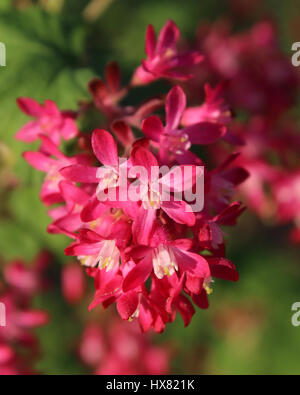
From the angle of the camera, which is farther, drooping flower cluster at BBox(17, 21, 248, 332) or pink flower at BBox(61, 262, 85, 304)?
pink flower at BBox(61, 262, 85, 304)

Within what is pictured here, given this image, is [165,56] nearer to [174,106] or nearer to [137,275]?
[174,106]

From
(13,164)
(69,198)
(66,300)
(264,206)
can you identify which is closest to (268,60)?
(264,206)

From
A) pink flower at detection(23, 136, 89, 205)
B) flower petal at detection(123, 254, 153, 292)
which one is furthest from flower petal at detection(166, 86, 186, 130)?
flower petal at detection(123, 254, 153, 292)

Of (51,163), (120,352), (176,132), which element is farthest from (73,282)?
(176,132)

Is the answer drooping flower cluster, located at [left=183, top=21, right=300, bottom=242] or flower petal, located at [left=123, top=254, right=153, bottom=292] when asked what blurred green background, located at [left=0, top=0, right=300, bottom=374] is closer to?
drooping flower cluster, located at [left=183, top=21, right=300, bottom=242]

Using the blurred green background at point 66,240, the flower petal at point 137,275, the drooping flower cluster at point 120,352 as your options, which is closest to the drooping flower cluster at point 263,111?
the blurred green background at point 66,240

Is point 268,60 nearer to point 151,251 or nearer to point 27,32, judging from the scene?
point 27,32

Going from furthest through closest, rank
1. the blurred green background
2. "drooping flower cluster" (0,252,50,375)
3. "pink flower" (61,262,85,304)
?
"pink flower" (61,262,85,304), "drooping flower cluster" (0,252,50,375), the blurred green background
